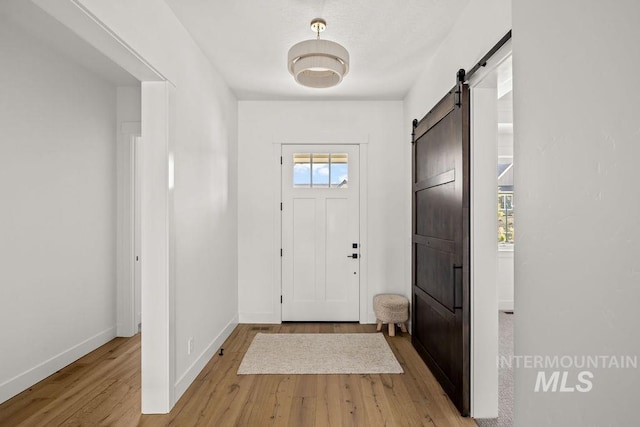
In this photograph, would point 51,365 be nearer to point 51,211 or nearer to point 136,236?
point 51,211

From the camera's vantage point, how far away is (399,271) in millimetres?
4480

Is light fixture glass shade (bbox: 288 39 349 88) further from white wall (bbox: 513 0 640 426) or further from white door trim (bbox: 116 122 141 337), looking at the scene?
white door trim (bbox: 116 122 141 337)

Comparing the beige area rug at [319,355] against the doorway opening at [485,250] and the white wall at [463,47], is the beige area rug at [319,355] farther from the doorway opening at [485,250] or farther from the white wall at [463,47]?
the white wall at [463,47]

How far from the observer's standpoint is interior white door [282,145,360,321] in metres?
4.52

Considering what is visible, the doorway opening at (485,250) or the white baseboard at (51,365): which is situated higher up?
the doorway opening at (485,250)

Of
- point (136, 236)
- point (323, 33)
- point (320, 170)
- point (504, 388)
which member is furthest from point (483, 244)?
point (136, 236)

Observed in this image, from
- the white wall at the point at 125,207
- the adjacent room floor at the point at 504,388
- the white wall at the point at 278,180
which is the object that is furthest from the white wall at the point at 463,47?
the white wall at the point at 125,207

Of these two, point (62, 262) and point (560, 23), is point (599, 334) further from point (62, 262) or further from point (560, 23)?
point (62, 262)

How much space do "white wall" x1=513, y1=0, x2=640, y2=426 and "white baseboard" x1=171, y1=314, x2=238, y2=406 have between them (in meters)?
2.28

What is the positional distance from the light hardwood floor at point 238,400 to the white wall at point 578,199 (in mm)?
1532

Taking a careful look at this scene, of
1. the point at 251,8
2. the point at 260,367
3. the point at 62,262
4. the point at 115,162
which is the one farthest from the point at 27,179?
the point at 260,367

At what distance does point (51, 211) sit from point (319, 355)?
103 inches

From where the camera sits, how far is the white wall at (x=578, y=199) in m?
0.73

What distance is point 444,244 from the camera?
2.79 m
